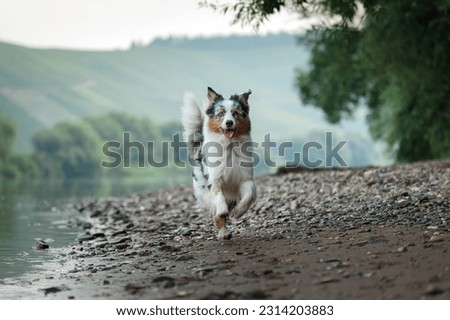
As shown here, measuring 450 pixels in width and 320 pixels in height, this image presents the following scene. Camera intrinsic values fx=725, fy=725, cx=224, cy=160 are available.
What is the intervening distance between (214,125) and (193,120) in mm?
1706

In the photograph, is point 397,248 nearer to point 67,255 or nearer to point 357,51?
point 67,255

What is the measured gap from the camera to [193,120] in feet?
46.3

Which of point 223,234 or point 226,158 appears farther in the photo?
point 226,158

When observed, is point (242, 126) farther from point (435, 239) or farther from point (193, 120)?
point (435, 239)

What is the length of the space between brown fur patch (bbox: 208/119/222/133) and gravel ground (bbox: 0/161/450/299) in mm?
1921

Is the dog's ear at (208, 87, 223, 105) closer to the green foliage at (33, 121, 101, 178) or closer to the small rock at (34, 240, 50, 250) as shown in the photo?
the small rock at (34, 240, 50, 250)

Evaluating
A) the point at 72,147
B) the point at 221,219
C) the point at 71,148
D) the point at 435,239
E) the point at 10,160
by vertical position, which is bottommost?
the point at 435,239

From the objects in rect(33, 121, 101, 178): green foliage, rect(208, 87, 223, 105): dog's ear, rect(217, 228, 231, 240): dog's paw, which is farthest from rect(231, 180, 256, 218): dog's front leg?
rect(33, 121, 101, 178): green foliage

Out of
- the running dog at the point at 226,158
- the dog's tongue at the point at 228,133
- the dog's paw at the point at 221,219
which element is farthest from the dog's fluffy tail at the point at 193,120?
the dog's paw at the point at 221,219

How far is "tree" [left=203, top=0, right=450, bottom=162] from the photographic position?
63.1 ft

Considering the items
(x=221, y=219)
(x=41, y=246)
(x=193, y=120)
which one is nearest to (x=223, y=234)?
(x=221, y=219)

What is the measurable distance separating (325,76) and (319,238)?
98.4 feet

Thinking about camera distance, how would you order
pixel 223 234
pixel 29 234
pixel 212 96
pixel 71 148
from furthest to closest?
pixel 71 148 → pixel 29 234 → pixel 212 96 → pixel 223 234
